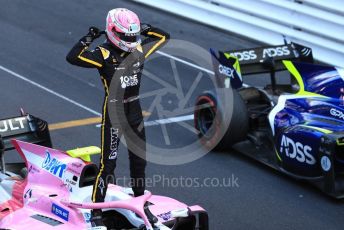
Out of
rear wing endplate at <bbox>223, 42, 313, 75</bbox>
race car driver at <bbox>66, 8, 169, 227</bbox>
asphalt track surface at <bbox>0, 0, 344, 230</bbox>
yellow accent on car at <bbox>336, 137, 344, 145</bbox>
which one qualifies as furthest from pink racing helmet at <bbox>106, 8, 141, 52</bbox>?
rear wing endplate at <bbox>223, 42, 313, 75</bbox>

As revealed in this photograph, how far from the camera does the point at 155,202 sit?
21.5ft

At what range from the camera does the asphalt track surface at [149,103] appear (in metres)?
7.94

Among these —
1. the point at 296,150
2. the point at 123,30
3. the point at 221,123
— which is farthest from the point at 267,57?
the point at 123,30

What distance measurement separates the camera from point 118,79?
6508 mm

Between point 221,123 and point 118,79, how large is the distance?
2838 millimetres

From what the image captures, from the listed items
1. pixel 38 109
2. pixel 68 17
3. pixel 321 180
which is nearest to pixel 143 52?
pixel 321 180

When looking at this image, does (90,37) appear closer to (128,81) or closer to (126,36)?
(126,36)

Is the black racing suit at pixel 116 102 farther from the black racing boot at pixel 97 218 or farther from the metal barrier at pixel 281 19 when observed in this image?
the metal barrier at pixel 281 19

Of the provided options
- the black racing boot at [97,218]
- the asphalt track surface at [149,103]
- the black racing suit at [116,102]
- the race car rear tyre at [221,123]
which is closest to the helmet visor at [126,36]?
the black racing suit at [116,102]

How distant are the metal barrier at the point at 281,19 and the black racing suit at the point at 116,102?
6321 millimetres

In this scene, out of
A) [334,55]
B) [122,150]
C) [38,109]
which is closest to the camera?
[122,150]

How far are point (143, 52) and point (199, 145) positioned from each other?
293 centimetres

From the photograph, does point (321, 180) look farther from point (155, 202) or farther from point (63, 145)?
point (63, 145)

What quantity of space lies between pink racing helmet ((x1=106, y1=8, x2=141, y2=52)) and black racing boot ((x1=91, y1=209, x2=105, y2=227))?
1422mm
